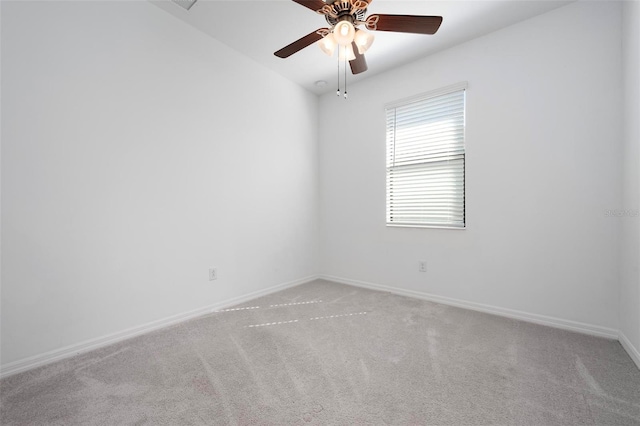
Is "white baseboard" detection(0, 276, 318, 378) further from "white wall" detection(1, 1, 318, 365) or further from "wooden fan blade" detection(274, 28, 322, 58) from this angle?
"wooden fan blade" detection(274, 28, 322, 58)

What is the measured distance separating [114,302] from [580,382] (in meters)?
3.15

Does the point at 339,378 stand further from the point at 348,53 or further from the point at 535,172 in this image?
the point at 535,172

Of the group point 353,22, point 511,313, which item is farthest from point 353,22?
point 511,313

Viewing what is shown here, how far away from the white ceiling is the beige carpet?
104 inches

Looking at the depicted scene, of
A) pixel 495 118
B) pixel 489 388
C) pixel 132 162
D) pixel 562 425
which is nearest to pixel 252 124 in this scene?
pixel 132 162

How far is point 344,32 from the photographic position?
68.2 inches

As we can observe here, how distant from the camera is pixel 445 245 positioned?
2998 millimetres

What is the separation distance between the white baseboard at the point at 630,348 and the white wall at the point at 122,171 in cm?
308

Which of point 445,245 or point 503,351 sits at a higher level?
point 445,245

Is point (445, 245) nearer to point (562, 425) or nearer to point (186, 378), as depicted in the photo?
point (562, 425)

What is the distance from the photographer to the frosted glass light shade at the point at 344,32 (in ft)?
5.67

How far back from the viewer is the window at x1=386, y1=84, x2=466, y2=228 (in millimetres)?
2938

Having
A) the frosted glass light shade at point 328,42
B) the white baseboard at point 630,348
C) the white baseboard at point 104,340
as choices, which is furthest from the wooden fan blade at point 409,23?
the white baseboard at point 104,340

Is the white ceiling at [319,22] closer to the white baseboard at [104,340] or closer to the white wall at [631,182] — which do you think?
the white wall at [631,182]
